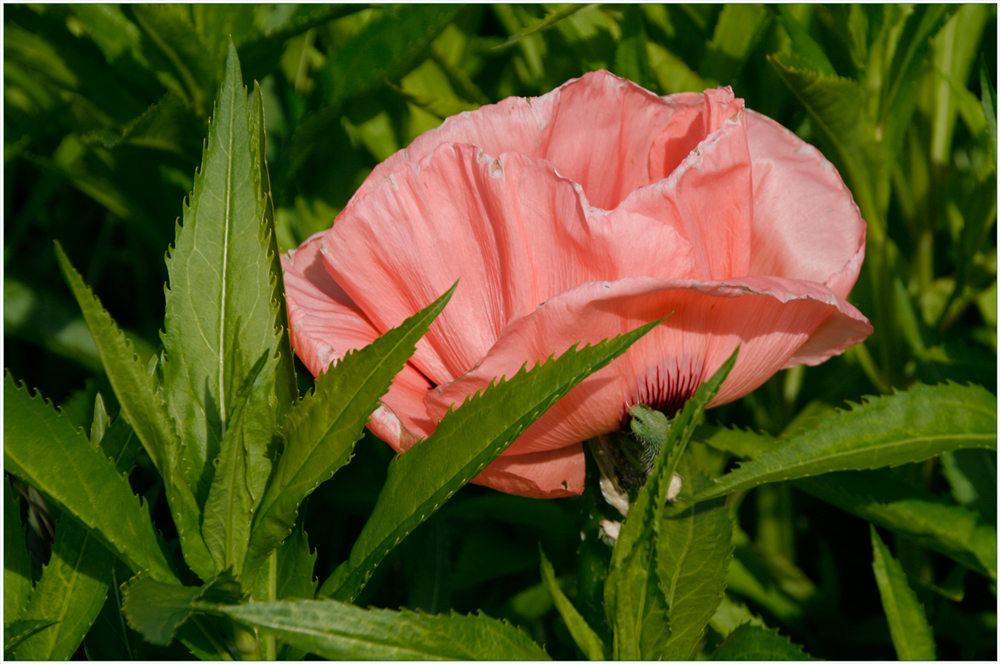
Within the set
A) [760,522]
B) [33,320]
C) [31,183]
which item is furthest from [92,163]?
[760,522]

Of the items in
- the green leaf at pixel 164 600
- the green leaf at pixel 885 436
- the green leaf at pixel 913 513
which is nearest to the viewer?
the green leaf at pixel 164 600

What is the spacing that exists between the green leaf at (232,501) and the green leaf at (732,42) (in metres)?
0.47

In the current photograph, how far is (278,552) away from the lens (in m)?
0.44

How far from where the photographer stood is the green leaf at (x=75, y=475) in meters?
0.38

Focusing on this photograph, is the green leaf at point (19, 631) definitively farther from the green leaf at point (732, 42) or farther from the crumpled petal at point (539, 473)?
the green leaf at point (732, 42)

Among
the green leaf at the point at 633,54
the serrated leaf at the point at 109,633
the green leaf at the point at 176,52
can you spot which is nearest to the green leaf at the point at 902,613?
the green leaf at the point at 633,54

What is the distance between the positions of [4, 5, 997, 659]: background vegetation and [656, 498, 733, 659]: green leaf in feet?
0.61

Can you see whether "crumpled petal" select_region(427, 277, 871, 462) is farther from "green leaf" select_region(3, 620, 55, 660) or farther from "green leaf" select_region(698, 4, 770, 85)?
"green leaf" select_region(698, 4, 770, 85)

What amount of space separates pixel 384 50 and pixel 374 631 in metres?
0.50

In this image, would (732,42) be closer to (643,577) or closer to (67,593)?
(643,577)

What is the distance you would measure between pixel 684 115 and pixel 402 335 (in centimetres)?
21

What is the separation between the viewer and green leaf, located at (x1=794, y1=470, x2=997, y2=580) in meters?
0.55

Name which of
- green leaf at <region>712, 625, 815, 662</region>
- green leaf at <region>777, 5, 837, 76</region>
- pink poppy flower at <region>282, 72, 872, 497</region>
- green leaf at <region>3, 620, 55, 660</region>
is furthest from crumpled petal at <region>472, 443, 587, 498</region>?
green leaf at <region>777, 5, 837, 76</region>

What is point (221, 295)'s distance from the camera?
42cm
